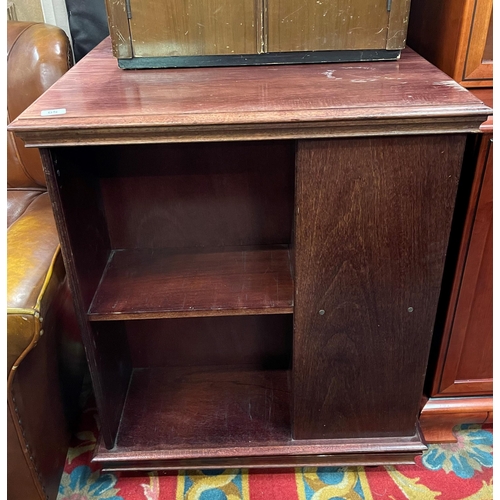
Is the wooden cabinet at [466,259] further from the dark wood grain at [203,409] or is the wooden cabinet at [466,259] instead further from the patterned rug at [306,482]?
the dark wood grain at [203,409]

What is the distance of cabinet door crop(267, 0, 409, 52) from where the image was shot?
34.2 inches

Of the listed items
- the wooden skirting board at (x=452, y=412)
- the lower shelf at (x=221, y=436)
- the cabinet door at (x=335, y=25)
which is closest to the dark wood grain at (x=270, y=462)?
the lower shelf at (x=221, y=436)

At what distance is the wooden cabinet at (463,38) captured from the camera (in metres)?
0.80

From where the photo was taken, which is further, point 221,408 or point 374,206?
point 221,408

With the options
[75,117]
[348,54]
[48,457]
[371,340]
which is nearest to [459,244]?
[371,340]

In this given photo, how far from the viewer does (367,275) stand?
0.87 m

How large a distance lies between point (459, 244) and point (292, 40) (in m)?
0.46

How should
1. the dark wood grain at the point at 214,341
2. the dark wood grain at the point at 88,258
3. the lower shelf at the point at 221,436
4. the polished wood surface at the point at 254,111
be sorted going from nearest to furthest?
the polished wood surface at the point at 254,111 → the dark wood grain at the point at 88,258 → the lower shelf at the point at 221,436 → the dark wood grain at the point at 214,341

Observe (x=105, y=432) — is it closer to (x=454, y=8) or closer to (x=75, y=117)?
(x=75, y=117)

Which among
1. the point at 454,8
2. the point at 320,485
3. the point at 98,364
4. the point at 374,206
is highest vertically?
the point at 454,8

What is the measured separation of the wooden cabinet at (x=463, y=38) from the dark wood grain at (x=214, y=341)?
2.04 ft

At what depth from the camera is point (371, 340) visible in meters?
0.94

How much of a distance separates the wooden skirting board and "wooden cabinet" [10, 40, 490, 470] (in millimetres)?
89

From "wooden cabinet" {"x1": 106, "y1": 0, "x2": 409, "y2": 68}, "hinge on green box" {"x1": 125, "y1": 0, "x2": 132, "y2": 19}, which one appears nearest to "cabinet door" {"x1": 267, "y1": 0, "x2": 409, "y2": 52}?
"wooden cabinet" {"x1": 106, "y1": 0, "x2": 409, "y2": 68}
